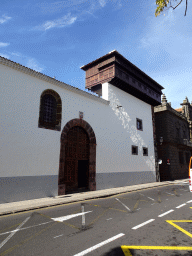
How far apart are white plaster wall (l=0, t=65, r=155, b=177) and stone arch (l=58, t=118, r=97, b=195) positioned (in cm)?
31

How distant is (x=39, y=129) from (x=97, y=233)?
7.36 m

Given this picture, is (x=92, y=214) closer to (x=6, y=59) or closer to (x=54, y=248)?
(x=54, y=248)

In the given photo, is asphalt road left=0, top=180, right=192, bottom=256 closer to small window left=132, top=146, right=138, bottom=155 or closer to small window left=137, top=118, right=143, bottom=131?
small window left=132, top=146, right=138, bottom=155

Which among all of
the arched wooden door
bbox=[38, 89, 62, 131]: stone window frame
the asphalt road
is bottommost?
the asphalt road

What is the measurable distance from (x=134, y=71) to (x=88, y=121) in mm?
9451

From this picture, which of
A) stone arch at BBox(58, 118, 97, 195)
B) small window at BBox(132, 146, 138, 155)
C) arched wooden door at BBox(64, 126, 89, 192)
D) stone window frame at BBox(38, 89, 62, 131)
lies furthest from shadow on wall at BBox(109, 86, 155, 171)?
stone window frame at BBox(38, 89, 62, 131)

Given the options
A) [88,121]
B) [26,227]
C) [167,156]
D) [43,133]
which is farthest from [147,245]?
[167,156]

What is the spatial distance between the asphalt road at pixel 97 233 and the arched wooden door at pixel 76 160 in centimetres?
493

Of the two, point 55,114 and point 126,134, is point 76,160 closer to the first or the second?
point 55,114

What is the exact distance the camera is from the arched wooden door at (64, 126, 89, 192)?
38.7ft

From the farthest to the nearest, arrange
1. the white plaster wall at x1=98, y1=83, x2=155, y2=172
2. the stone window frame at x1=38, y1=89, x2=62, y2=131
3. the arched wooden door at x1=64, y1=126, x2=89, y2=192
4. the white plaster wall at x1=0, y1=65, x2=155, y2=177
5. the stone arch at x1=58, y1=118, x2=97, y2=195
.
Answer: the white plaster wall at x1=98, y1=83, x2=155, y2=172 → the arched wooden door at x1=64, y1=126, x2=89, y2=192 → the stone arch at x1=58, y1=118, x2=97, y2=195 → the stone window frame at x1=38, y1=89, x2=62, y2=131 → the white plaster wall at x1=0, y1=65, x2=155, y2=177

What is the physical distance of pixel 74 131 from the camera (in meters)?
12.6

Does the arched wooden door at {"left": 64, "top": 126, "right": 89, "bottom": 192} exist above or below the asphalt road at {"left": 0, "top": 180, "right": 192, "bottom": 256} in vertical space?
above

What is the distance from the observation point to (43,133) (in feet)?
34.2
